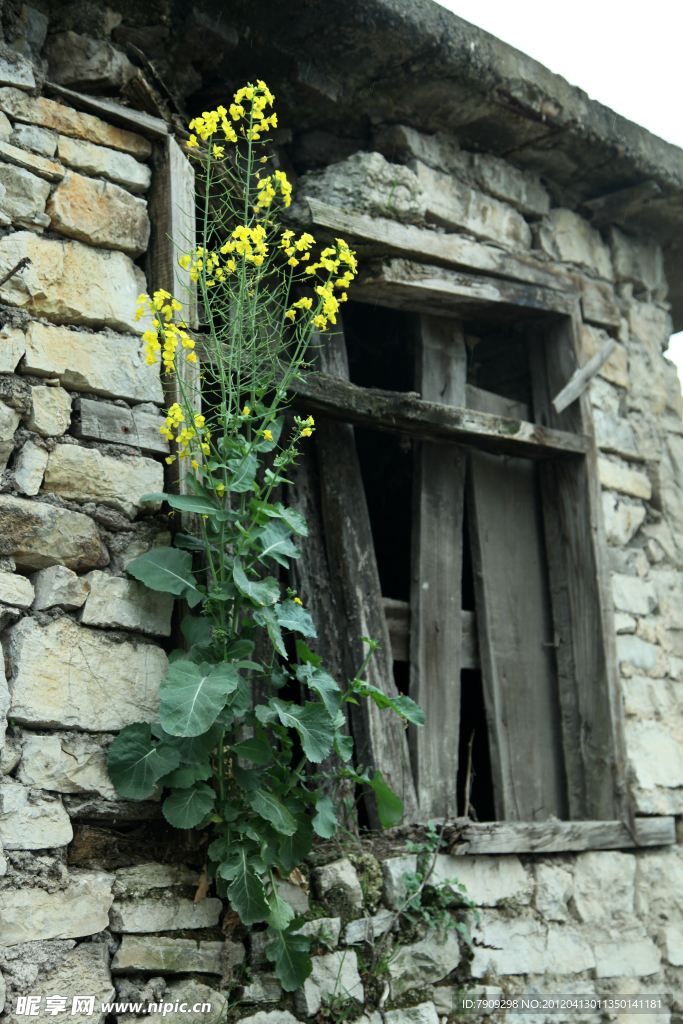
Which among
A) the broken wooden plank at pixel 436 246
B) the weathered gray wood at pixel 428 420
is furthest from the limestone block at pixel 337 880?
the broken wooden plank at pixel 436 246

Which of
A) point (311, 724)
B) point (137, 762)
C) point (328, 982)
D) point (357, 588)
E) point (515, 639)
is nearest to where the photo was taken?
point (137, 762)

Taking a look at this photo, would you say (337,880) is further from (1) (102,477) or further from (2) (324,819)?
(1) (102,477)

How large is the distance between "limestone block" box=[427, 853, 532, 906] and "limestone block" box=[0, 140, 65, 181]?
2.30 metres

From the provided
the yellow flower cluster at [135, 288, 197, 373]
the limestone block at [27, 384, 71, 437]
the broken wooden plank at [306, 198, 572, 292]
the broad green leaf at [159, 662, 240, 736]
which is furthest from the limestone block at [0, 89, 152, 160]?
the broad green leaf at [159, 662, 240, 736]

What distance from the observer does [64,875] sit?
6.35 ft

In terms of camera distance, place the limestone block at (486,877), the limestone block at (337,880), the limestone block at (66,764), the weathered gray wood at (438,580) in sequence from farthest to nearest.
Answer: the weathered gray wood at (438,580), the limestone block at (486,877), the limestone block at (337,880), the limestone block at (66,764)

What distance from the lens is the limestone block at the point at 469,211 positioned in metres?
3.31

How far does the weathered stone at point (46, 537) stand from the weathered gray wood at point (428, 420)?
94 cm

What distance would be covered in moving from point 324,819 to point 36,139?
1942 millimetres

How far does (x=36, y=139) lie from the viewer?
2.29m

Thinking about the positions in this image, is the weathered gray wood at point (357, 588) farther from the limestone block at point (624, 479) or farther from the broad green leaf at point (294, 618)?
the limestone block at point (624, 479)

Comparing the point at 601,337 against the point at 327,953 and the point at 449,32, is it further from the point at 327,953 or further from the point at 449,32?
the point at 327,953

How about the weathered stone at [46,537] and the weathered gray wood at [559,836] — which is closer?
the weathered stone at [46,537]

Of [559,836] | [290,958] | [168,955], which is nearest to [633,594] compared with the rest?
[559,836]
